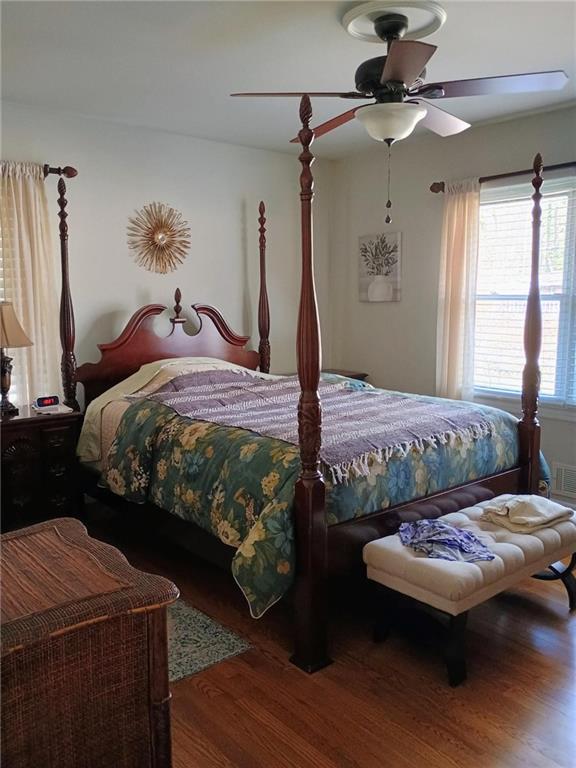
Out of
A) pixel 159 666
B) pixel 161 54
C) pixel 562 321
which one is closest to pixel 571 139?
pixel 562 321

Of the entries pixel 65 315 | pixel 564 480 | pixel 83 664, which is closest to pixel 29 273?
pixel 65 315

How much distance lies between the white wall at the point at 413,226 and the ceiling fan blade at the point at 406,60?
6.92 feet

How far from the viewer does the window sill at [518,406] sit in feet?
13.4

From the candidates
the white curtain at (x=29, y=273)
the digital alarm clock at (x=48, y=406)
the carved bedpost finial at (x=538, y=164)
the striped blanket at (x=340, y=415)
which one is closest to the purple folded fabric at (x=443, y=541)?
the striped blanket at (x=340, y=415)

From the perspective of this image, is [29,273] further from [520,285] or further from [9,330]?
[520,285]

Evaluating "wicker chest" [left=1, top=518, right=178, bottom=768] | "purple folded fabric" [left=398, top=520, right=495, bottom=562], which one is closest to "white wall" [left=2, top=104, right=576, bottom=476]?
"purple folded fabric" [left=398, top=520, right=495, bottom=562]

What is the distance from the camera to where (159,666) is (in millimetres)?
1302

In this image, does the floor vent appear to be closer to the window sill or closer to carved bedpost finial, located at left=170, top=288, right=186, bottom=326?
the window sill

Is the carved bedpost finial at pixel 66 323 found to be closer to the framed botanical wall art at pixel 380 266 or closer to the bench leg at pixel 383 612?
Result: the bench leg at pixel 383 612

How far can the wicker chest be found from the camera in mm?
1120

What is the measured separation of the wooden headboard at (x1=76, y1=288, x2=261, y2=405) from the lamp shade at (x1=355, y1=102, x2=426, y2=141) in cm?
229

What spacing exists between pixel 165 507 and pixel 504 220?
9.85 ft

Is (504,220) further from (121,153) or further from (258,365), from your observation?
(121,153)

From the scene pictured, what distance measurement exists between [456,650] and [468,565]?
1.04 feet
